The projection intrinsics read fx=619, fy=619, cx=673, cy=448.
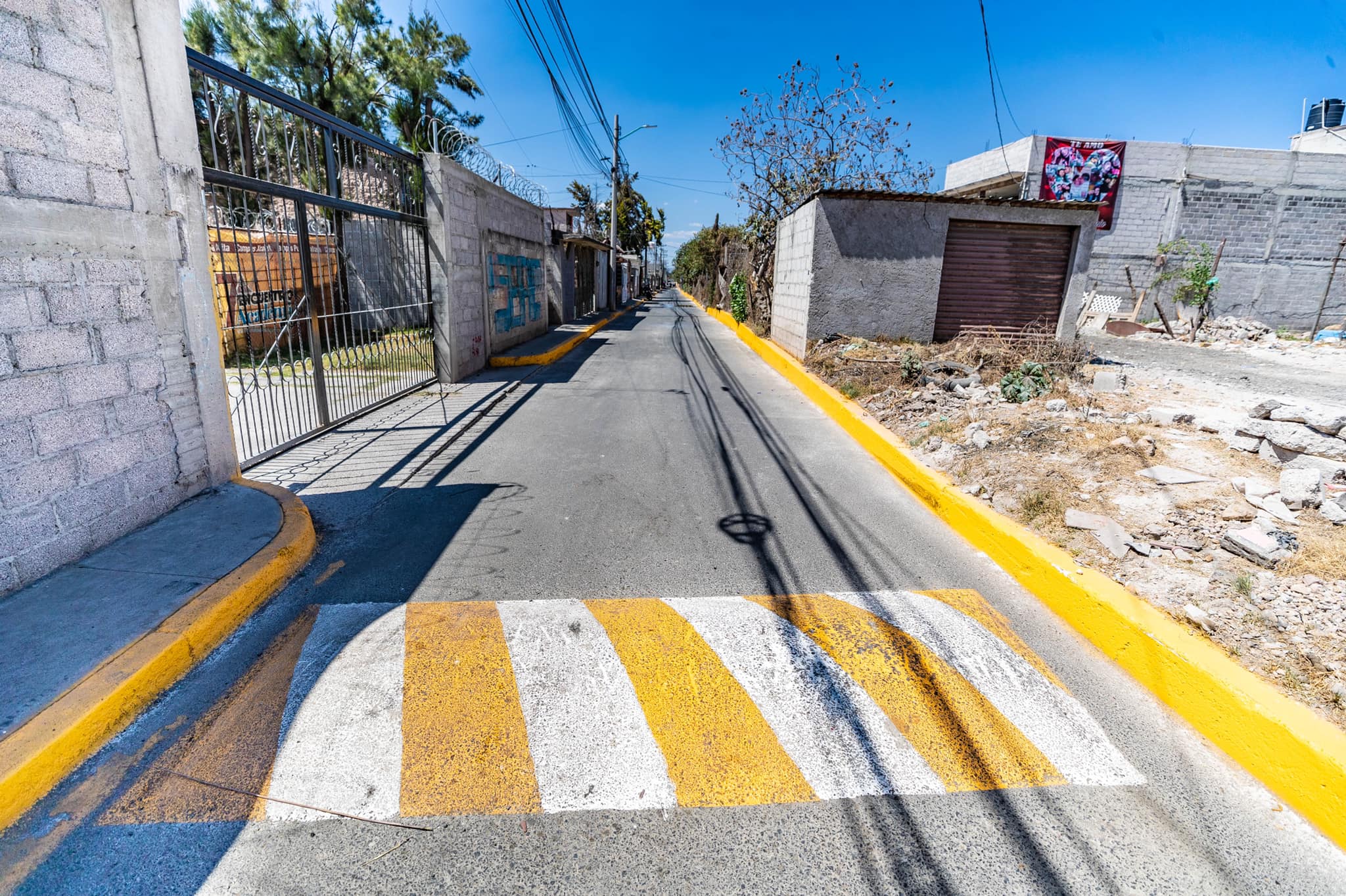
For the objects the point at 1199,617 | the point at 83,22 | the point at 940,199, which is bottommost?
the point at 1199,617

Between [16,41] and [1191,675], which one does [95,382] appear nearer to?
[16,41]

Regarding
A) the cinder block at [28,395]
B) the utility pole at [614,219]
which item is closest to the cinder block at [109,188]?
the cinder block at [28,395]

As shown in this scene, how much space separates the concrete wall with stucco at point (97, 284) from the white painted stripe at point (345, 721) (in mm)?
1528

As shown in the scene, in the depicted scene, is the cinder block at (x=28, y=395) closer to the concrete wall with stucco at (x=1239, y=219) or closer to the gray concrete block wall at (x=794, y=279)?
the gray concrete block wall at (x=794, y=279)

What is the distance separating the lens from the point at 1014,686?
117 inches

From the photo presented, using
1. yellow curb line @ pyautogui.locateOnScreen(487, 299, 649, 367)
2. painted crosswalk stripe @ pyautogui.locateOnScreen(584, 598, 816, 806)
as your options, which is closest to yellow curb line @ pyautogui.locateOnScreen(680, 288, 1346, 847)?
painted crosswalk stripe @ pyautogui.locateOnScreen(584, 598, 816, 806)

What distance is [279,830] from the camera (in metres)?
2.10

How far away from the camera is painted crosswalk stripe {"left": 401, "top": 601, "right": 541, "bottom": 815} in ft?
7.41

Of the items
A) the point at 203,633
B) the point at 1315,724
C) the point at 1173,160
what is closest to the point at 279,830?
the point at 203,633

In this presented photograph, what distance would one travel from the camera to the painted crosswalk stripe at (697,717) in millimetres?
2336

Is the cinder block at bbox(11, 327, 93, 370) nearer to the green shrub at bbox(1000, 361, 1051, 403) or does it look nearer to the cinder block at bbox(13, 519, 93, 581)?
the cinder block at bbox(13, 519, 93, 581)

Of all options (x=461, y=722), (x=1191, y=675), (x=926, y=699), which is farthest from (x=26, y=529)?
(x=1191, y=675)

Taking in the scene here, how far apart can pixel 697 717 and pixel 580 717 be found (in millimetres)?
507

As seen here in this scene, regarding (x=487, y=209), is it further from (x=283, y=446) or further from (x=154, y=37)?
(x=154, y=37)
